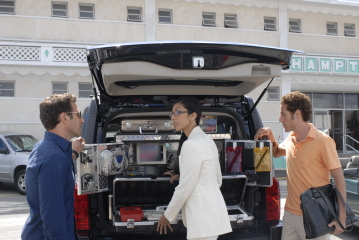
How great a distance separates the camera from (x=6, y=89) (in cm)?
1681

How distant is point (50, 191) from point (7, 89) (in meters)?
16.4

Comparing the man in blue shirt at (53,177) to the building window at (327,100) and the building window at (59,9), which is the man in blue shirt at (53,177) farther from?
the building window at (327,100)

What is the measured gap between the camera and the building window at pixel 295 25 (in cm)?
2088

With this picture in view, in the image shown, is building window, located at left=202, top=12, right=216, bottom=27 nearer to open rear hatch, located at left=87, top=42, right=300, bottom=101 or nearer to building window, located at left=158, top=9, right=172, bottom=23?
building window, located at left=158, top=9, right=172, bottom=23

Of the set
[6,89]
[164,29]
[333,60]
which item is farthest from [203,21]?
[6,89]

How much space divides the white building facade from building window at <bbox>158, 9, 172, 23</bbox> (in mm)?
51

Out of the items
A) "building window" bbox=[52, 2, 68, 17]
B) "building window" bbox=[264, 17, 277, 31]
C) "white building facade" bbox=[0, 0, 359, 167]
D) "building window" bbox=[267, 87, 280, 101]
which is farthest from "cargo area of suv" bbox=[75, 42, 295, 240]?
"building window" bbox=[264, 17, 277, 31]

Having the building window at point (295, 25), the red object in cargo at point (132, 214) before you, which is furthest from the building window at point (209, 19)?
the red object in cargo at point (132, 214)

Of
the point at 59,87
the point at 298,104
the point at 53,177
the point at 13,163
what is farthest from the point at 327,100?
the point at 53,177

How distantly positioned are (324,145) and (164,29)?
16383 millimetres

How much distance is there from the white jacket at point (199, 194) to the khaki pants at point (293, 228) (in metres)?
0.73

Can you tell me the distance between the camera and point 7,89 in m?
16.8

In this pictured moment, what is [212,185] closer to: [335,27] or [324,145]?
[324,145]

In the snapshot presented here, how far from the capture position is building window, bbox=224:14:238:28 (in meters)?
19.7
